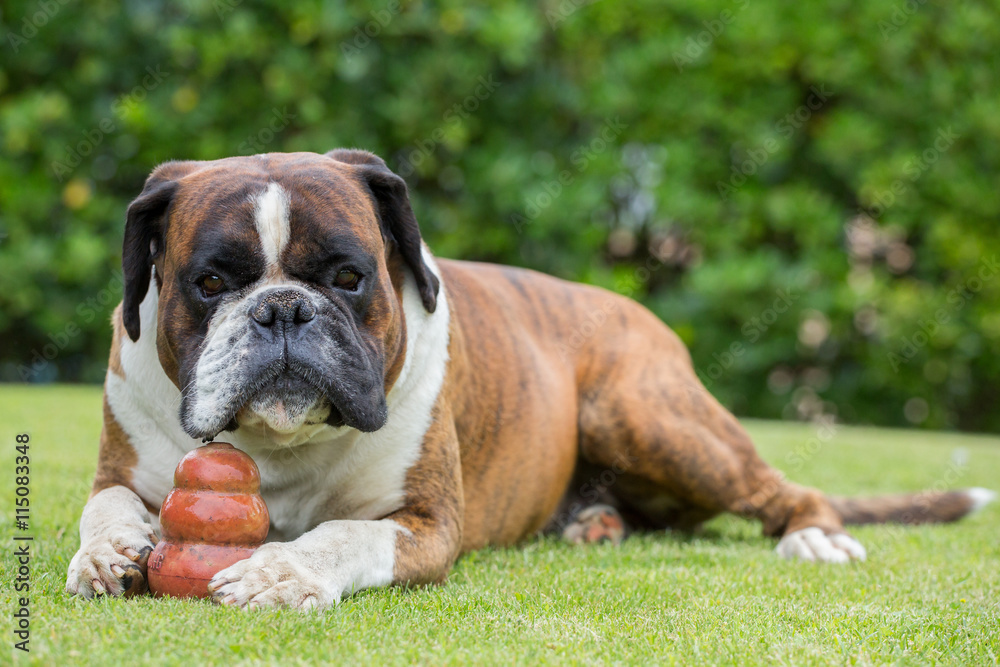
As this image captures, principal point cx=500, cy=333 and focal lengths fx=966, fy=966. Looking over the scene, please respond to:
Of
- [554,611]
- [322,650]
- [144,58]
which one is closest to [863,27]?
[144,58]

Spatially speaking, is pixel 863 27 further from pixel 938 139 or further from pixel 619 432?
pixel 619 432

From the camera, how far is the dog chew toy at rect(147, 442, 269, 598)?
224 centimetres

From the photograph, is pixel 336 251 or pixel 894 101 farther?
pixel 894 101

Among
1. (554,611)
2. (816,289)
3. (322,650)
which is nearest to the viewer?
(322,650)

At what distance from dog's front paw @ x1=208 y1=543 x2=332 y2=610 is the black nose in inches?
22.1

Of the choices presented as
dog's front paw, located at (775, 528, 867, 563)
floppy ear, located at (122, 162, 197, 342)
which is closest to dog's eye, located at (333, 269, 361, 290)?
floppy ear, located at (122, 162, 197, 342)

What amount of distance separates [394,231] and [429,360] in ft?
1.39

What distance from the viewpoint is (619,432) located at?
12.9 feet
